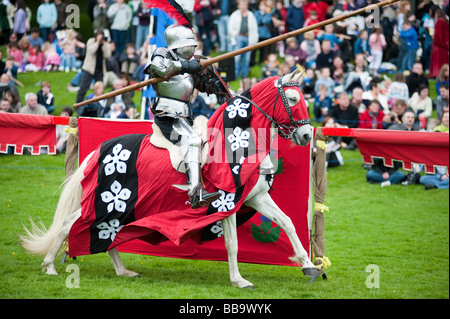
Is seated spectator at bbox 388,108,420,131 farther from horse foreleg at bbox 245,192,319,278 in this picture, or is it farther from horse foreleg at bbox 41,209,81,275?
horse foreleg at bbox 41,209,81,275

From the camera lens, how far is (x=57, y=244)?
24.3ft

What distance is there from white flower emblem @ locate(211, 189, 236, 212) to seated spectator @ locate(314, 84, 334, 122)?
9.33 meters

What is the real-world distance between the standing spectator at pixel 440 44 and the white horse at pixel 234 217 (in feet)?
41.1

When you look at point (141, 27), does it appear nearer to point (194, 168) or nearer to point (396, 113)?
point (396, 113)

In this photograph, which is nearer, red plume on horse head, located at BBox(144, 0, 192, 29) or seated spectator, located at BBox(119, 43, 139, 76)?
red plume on horse head, located at BBox(144, 0, 192, 29)

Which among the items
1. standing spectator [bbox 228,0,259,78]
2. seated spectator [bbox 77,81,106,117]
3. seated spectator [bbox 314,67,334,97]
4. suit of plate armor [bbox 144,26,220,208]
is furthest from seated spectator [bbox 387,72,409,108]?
A: suit of plate armor [bbox 144,26,220,208]

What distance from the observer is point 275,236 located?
7.74 meters

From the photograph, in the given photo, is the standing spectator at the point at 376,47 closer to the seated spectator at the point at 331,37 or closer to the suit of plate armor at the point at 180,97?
the seated spectator at the point at 331,37

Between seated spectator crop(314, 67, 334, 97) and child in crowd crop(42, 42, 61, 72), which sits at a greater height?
child in crowd crop(42, 42, 61, 72)

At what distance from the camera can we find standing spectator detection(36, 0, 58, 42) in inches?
779

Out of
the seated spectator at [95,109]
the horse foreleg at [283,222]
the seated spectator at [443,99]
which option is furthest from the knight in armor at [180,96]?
the seated spectator at [443,99]

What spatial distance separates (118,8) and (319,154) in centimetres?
1317

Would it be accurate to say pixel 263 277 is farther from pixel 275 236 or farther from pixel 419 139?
pixel 419 139

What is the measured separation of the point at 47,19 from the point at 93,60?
4.34m
